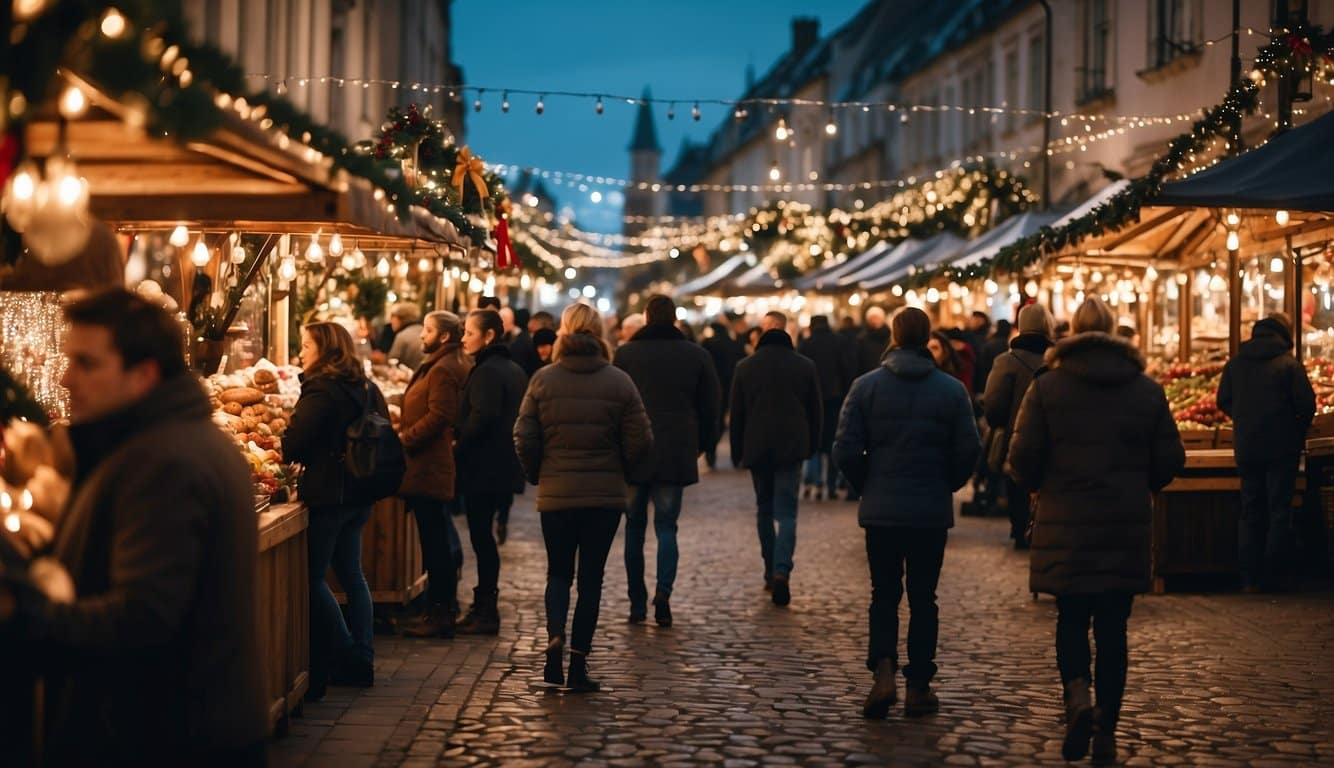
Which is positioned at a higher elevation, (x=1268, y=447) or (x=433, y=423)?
(x=433, y=423)

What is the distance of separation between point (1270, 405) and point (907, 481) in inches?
205

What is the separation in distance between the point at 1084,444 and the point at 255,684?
433 centimetres

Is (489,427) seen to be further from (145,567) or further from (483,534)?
(145,567)

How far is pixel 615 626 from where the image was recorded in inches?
464

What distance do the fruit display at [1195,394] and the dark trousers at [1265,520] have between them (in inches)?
44.7

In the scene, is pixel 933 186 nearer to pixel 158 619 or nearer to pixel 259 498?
pixel 259 498

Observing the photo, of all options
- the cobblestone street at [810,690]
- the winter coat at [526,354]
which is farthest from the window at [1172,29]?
the cobblestone street at [810,690]

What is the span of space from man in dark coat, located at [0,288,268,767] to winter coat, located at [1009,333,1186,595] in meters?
4.27

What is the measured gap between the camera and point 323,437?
30.1 feet

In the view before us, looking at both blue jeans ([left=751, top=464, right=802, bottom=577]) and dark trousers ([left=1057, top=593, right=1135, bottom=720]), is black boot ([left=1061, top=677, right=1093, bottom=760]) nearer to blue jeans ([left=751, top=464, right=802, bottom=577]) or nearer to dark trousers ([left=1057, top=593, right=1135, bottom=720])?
dark trousers ([left=1057, top=593, right=1135, bottom=720])

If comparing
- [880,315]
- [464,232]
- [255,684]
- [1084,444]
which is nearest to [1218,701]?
[1084,444]

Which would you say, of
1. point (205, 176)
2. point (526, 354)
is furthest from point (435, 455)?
point (526, 354)

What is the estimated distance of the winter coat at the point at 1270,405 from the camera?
13.2 m

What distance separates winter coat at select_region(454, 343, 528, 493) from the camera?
11.4 metres
